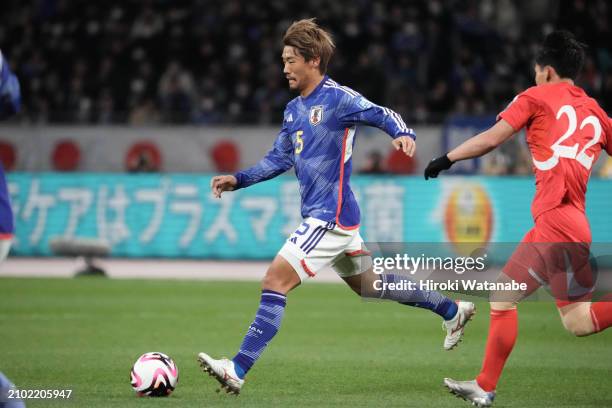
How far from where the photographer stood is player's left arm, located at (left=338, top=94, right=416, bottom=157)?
6.92 metres

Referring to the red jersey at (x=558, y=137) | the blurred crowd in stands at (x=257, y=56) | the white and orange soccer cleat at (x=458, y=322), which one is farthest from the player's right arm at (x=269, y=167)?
the blurred crowd in stands at (x=257, y=56)

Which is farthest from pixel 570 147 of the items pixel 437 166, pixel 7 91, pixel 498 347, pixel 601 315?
pixel 7 91

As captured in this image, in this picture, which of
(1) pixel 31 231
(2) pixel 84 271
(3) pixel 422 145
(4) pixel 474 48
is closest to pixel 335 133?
(2) pixel 84 271

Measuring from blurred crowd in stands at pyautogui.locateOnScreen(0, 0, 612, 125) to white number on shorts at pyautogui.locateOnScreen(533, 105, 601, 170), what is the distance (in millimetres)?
12622

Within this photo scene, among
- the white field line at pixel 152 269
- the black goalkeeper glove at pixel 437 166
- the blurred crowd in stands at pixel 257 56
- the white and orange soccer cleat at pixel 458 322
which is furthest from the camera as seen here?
the blurred crowd in stands at pixel 257 56

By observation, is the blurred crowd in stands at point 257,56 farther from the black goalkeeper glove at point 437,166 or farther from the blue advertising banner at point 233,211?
the black goalkeeper glove at point 437,166

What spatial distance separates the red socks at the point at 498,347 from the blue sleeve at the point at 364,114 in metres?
1.46

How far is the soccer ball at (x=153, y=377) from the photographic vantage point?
698 cm

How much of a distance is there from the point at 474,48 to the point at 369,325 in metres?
11.8

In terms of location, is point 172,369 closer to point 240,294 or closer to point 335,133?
point 335,133

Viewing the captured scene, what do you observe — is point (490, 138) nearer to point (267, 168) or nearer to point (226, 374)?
point (267, 168)

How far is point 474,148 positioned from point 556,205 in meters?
0.67

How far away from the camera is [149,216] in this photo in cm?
1894

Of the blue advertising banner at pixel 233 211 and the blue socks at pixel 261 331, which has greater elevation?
the blue socks at pixel 261 331
